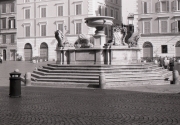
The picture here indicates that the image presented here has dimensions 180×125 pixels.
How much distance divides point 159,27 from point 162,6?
3.27m

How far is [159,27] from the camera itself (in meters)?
49.2

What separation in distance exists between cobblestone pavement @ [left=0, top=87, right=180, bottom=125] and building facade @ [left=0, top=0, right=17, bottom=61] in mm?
48746

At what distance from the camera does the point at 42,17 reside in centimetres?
5519

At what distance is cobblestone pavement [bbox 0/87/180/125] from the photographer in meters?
7.72

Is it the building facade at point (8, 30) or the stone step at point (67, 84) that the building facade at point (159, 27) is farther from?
the stone step at point (67, 84)

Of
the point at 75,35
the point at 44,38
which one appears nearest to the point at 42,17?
the point at 44,38

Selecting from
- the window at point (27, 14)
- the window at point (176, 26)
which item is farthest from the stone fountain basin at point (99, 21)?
the window at point (27, 14)

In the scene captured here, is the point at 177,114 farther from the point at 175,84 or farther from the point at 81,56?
the point at 81,56

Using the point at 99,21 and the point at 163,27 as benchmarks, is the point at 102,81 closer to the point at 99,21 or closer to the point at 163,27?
the point at 99,21

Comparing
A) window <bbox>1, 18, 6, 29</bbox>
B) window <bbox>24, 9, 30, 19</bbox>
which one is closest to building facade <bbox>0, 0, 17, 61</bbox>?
window <bbox>1, 18, 6, 29</bbox>

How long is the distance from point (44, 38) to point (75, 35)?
228 inches

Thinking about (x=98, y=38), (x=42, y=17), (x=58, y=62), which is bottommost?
(x=58, y=62)

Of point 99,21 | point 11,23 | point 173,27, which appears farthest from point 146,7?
point 99,21

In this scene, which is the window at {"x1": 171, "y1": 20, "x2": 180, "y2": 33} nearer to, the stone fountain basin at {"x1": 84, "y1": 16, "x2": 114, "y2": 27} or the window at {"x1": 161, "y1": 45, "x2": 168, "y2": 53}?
the window at {"x1": 161, "y1": 45, "x2": 168, "y2": 53}
